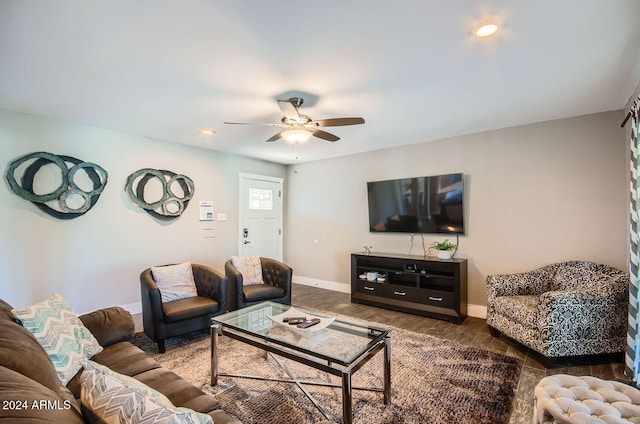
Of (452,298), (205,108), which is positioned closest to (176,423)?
(205,108)

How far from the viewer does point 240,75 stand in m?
2.41

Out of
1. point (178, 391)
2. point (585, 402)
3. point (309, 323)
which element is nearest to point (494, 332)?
point (585, 402)

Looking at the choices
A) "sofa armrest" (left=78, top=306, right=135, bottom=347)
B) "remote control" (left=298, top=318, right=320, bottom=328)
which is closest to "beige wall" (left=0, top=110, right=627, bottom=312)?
"sofa armrest" (left=78, top=306, right=135, bottom=347)

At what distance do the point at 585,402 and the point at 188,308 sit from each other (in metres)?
3.07

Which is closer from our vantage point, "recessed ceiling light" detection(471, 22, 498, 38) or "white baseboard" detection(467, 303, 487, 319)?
"recessed ceiling light" detection(471, 22, 498, 38)

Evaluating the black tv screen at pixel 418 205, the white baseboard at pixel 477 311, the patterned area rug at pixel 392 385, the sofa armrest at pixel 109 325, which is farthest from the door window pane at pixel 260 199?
the white baseboard at pixel 477 311

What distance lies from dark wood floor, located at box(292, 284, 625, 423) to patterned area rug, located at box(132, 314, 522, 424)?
9 cm

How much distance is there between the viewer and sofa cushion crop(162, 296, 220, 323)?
2868 millimetres

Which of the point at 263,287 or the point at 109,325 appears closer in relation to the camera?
the point at 109,325

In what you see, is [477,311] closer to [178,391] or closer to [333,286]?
[333,286]

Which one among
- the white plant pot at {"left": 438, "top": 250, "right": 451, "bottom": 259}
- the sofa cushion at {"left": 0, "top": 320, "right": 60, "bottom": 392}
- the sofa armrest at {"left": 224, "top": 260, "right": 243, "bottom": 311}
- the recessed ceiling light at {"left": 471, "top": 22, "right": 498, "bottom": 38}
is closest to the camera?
the sofa cushion at {"left": 0, "top": 320, "right": 60, "bottom": 392}

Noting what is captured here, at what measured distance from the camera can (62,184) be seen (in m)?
3.46

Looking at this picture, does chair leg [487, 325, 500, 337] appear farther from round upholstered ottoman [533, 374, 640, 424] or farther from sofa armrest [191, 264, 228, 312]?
sofa armrest [191, 264, 228, 312]

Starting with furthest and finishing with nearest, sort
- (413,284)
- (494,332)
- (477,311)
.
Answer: (413,284) < (477,311) < (494,332)
